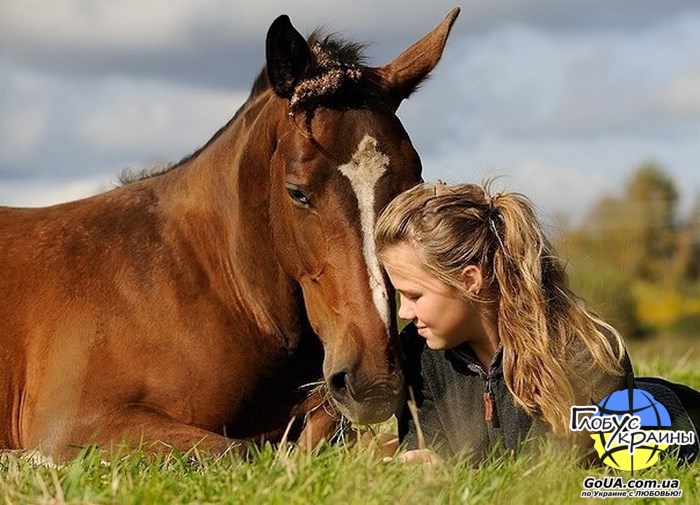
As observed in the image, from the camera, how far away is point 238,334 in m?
5.21

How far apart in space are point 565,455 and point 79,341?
238 centimetres

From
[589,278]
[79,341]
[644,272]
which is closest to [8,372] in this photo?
[79,341]

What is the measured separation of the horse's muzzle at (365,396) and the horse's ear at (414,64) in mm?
1434

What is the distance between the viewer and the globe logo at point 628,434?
14.4 feet

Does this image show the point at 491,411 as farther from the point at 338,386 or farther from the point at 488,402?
the point at 338,386

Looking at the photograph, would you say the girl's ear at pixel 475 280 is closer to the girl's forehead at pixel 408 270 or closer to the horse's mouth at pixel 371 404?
the girl's forehead at pixel 408 270

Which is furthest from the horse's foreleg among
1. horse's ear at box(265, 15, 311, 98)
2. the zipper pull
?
horse's ear at box(265, 15, 311, 98)

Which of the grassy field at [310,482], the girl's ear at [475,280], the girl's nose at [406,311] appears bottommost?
the grassy field at [310,482]

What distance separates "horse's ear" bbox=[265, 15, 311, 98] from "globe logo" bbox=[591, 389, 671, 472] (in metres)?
1.94

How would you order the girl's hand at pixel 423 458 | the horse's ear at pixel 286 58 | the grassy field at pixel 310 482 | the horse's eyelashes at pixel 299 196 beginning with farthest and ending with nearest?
the horse's ear at pixel 286 58 < the horse's eyelashes at pixel 299 196 < the girl's hand at pixel 423 458 < the grassy field at pixel 310 482

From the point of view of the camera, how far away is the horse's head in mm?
4367

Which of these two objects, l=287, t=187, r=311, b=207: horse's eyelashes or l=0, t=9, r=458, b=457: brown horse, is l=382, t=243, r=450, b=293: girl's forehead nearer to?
l=0, t=9, r=458, b=457: brown horse

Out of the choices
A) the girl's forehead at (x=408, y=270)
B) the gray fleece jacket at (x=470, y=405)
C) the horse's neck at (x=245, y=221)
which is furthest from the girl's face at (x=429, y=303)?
the horse's neck at (x=245, y=221)

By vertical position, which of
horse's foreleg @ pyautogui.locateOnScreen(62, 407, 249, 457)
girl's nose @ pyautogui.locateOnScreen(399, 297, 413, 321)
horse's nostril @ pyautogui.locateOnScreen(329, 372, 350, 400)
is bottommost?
horse's foreleg @ pyautogui.locateOnScreen(62, 407, 249, 457)
